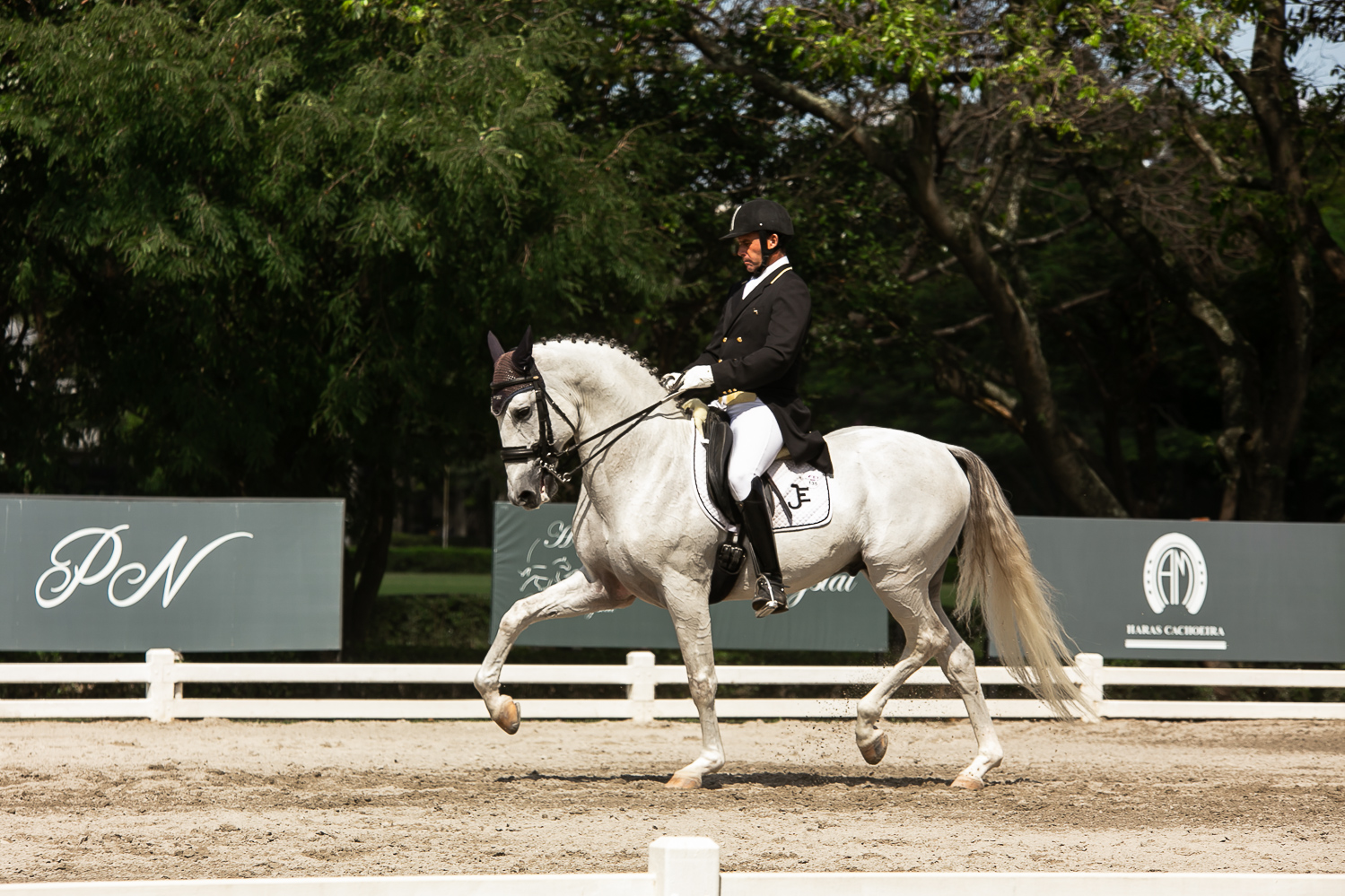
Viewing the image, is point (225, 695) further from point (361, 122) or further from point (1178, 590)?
point (1178, 590)

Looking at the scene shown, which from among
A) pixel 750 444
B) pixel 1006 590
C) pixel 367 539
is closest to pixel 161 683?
pixel 367 539

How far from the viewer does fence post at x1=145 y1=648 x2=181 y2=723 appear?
975cm

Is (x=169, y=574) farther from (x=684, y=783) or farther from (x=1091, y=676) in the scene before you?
(x=1091, y=676)

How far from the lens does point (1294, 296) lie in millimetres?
14109

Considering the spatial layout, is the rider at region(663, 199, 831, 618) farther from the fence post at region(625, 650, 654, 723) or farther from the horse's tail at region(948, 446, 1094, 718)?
the fence post at region(625, 650, 654, 723)

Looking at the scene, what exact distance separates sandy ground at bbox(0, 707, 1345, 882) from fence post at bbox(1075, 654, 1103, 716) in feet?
3.01

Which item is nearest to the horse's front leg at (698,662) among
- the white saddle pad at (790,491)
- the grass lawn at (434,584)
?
the white saddle pad at (790,491)

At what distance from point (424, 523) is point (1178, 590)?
58.4 meters

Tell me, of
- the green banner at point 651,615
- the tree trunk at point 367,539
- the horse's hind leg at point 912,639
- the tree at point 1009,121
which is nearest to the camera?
the horse's hind leg at point 912,639

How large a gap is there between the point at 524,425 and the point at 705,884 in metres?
3.56

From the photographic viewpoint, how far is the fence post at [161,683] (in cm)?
975

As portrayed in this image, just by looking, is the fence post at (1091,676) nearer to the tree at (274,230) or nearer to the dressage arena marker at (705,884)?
the tree at (274,230)

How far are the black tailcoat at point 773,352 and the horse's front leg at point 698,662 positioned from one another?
96cm

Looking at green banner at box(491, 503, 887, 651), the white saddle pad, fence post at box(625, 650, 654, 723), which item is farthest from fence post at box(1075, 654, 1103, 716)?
the white saddle pad
